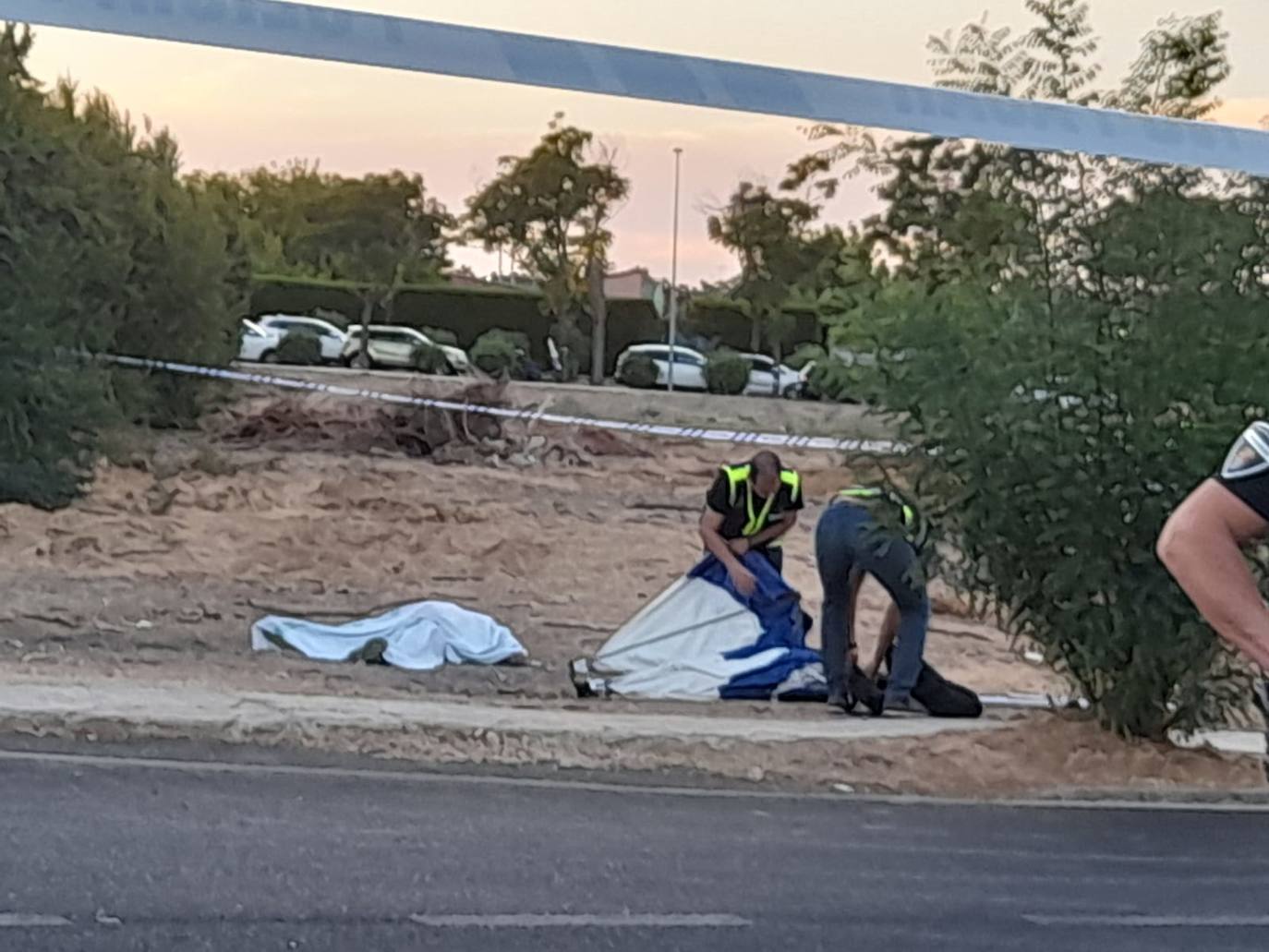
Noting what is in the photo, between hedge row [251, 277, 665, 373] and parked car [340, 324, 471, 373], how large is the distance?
6.97 metres

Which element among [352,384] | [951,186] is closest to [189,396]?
[352,384]

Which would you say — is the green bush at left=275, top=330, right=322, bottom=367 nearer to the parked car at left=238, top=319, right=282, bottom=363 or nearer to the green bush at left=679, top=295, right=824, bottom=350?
the parked car at left=238, top=319, right=282, bottom=363

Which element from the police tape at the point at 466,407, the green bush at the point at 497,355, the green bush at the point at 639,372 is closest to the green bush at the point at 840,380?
the police tape at the point at 466,407

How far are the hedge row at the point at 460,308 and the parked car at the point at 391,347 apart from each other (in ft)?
22.9

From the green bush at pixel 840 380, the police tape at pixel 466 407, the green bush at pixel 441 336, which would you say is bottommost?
the police tape at pixel 466 407

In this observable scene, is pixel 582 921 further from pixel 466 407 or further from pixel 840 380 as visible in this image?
pixel 466 407

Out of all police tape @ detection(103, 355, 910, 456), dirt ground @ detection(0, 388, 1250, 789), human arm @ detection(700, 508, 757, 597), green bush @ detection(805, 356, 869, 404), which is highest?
green bush @ detection(805, 356, 869, 404)

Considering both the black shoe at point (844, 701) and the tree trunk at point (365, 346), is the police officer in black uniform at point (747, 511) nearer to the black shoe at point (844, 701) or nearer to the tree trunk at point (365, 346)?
the black shoe at point (844, 701)

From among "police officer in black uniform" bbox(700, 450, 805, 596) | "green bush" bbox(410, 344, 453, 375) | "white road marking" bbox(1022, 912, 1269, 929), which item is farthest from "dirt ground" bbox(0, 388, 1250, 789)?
"green bush" bbox(410, 344, 453, 375)

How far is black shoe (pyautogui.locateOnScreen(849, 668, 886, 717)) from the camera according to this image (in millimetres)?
11938

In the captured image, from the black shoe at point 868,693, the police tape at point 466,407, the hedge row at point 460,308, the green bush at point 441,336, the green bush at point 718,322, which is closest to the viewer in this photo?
the black shoe at point 868,693

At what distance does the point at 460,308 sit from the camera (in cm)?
5303

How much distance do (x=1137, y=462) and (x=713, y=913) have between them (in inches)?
163

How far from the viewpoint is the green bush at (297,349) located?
42719mm
